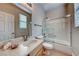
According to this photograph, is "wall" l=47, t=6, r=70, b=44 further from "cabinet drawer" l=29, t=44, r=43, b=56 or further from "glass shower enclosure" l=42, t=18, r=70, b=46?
"cabinet drawer" l=29, t=44, r=43, b=56

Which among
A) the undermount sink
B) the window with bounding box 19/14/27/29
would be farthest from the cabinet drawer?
the window with bounding box 19/14/27/29

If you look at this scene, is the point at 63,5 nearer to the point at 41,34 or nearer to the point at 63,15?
the point at 63,15

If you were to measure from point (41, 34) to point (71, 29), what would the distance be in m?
0.48

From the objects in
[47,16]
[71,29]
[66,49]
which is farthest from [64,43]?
[47,16]

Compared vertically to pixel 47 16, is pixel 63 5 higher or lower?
higher

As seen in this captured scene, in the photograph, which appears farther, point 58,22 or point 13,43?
point 58,22

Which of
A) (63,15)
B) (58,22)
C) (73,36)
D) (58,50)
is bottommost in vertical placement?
(58,50)

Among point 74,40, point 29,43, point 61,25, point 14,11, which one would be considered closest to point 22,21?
point 14,11

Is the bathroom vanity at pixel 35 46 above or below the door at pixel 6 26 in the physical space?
below

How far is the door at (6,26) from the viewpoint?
140 centimetres

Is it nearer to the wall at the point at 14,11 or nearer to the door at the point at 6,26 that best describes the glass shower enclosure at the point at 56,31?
the wall at the point at 14,11

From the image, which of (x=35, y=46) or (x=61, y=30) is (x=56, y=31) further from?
(x=35, y=46)

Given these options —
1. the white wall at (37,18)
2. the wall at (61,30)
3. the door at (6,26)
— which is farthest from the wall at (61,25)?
the door at (6,26)

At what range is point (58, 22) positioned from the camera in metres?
1.56
